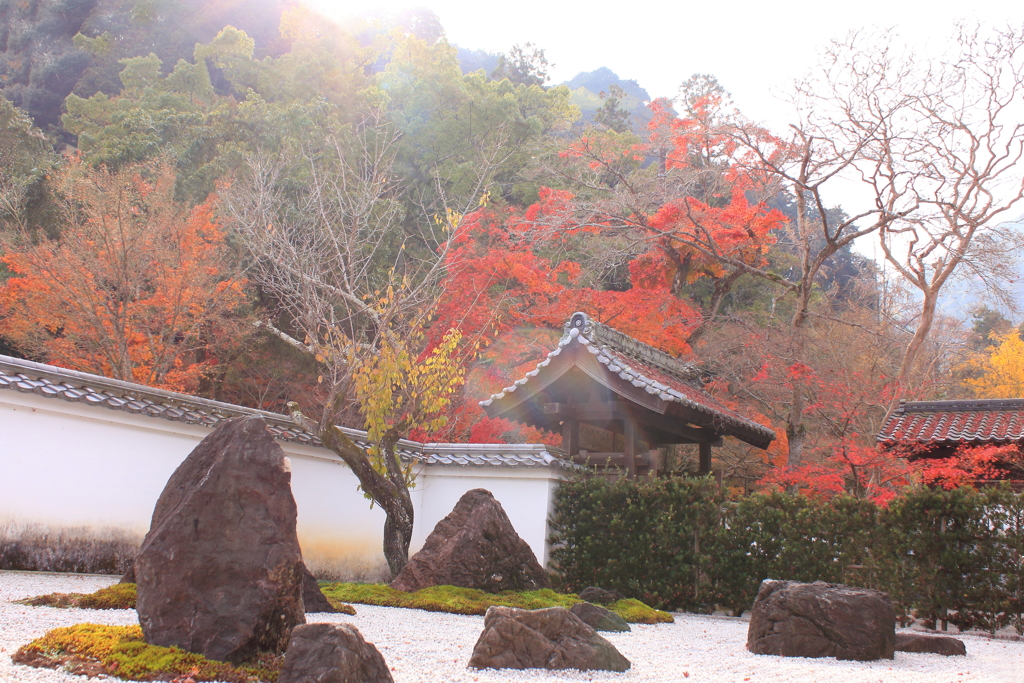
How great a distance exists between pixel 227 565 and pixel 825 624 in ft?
14.6

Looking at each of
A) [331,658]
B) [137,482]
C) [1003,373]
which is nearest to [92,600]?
[331,658]

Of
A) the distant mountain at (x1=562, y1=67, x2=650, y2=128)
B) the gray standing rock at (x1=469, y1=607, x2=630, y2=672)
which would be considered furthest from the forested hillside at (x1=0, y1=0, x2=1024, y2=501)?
the distant mountain at (x1=562, y1=67, x2=650, y2=128)

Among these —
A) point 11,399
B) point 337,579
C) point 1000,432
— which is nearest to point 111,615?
point 11,399

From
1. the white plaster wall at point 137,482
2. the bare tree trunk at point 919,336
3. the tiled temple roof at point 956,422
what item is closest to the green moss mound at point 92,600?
the white plaster wall at point 137,482

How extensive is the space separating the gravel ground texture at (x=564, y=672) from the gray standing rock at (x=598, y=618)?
4.2 inches

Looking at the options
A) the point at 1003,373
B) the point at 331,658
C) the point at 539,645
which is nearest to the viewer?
the point at 331,658

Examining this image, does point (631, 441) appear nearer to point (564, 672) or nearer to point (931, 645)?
point (931, 645)

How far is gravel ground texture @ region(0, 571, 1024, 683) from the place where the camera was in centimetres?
404

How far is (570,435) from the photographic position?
1013cm

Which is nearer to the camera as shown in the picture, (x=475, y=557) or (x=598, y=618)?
(x=598, y=618)

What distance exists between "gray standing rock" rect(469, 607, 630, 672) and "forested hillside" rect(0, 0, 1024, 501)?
4033 millimetres

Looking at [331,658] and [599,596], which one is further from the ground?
[331,658]

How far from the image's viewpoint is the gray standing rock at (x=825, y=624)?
5.45m

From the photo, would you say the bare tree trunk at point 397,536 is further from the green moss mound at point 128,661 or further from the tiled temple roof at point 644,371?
the green moss mound at point 128,661
